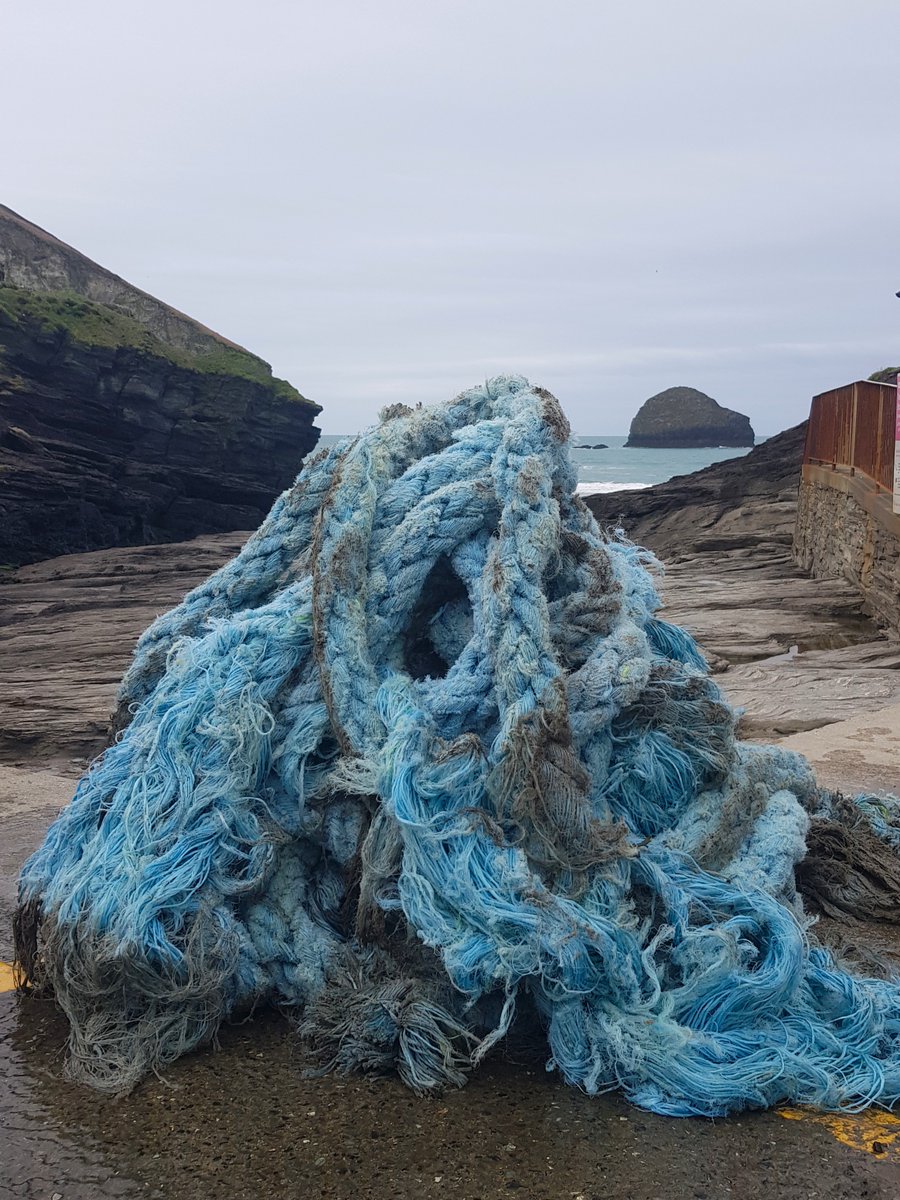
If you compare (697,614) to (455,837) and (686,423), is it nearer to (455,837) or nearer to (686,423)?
(455,837)

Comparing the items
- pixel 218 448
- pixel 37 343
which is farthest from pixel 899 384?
pixel 218 448

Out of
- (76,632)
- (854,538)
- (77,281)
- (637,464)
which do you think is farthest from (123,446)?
(637,464)

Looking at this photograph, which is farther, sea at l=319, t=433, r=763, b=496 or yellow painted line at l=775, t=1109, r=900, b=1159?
sea at l=319, t=433, r=763, b=496

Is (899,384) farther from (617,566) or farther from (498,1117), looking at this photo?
(498,1117)

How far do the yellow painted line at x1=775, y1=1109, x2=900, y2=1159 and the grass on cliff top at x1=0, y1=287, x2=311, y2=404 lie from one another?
24.9 metres

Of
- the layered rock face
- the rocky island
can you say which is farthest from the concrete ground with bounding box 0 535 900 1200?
the layered rock face

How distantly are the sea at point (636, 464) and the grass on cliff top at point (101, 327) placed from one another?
2588 centimetres

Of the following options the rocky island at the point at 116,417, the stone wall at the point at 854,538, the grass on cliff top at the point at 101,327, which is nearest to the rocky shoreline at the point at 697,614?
the stone wall at the point at 854,538

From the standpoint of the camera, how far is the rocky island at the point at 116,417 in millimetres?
22828

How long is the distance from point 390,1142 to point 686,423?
106 meters

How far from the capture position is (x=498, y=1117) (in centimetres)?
209

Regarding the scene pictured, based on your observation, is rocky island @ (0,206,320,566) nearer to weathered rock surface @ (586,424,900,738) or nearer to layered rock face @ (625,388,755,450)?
weathered rock surface @ (586,424,900,738)

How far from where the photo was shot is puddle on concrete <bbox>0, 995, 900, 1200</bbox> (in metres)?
1.88

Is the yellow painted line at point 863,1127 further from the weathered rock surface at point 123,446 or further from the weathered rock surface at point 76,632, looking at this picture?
the weathered rock surface at point 123,446
